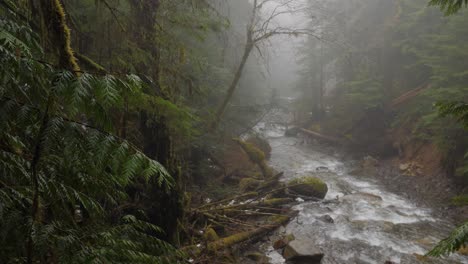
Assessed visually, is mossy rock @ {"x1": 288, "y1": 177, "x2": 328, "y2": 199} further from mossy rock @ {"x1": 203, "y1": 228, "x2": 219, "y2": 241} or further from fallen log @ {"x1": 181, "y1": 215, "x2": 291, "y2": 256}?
mossy rock @ {"x1": 203, "y1": 228, "x2": 219, "y2": 241}

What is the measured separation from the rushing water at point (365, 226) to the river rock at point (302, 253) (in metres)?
0.19

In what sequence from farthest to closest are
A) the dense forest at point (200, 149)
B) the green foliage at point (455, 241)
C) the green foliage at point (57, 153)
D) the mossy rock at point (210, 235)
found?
the mossy rock at point (210, 235), the green foliage at point (455, 241), the dense forest at point (200, 149), the green foliage at point (57, 153)

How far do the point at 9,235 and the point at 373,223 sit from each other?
9811mm

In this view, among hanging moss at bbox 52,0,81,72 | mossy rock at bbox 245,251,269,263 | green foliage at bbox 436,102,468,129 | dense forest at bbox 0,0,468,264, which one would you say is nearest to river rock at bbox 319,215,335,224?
dense forest at bbox 0,0,468,264

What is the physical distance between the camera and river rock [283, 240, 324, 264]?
734 centimetres

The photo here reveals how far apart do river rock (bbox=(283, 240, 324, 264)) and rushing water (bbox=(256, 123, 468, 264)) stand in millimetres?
192

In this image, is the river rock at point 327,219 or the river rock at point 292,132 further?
the river rock at point 292,132

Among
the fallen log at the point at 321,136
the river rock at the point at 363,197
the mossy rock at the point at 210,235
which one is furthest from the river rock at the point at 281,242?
the fallen log at the point at 321,136

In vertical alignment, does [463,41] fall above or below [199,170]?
above

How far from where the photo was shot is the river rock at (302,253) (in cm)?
734

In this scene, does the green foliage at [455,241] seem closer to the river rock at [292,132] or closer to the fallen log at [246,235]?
the fallen log at [246,235]

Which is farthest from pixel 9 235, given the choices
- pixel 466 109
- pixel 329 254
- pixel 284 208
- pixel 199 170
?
pixel 284 208

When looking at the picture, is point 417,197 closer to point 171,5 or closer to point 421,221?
point 421,221

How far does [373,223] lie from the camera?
32.5 ft
